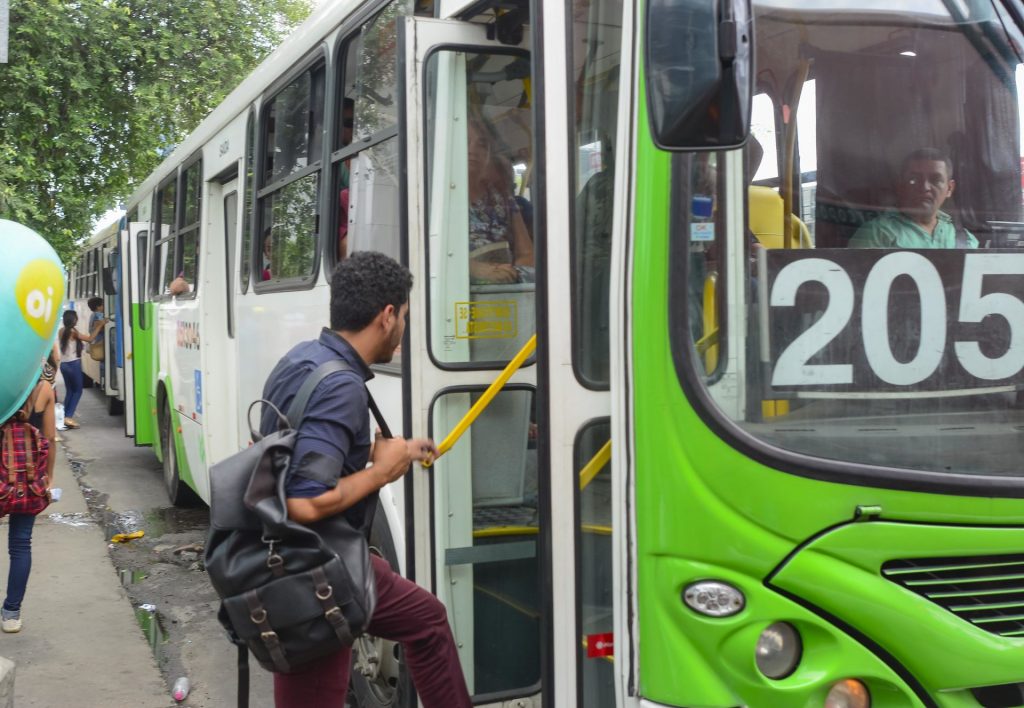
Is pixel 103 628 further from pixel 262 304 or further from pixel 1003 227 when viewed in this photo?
pixel 1003 227

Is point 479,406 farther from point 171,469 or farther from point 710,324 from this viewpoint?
point 171,469

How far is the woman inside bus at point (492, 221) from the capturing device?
344cm

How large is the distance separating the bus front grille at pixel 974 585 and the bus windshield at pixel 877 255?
0.21m

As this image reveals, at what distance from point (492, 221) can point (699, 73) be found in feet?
4.10

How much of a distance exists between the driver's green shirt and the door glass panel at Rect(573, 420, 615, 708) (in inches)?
A: 31.7

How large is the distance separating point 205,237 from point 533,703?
4.77m

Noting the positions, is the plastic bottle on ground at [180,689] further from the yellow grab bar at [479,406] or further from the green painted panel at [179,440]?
the green painted panel at [179,440]

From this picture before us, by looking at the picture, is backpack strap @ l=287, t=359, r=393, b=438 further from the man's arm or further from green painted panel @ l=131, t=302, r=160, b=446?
green painted panel @ l=131, t=302, r=160, b=446

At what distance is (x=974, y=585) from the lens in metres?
2.49

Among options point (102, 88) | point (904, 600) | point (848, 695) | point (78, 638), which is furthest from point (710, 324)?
point (102, 88)

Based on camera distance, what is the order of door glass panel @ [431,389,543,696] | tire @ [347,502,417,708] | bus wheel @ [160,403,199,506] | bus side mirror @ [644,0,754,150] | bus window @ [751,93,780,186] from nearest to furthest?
bus side mirror @ [644,0,754,150] < bus window @ [751,93,780,186] < door glass panel @ [431,389,543,696] < tire @ [347,502,417,708] < bus wheel @ [160,403,199,506]

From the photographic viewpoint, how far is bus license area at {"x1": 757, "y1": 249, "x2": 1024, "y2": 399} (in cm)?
255

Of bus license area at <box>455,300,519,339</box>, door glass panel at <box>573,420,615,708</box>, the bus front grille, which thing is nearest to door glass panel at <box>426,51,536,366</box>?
bus license area at <box>455,300,519,339</box>

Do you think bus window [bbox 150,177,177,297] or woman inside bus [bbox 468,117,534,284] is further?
bus window [bbox 150,177,177,297]
